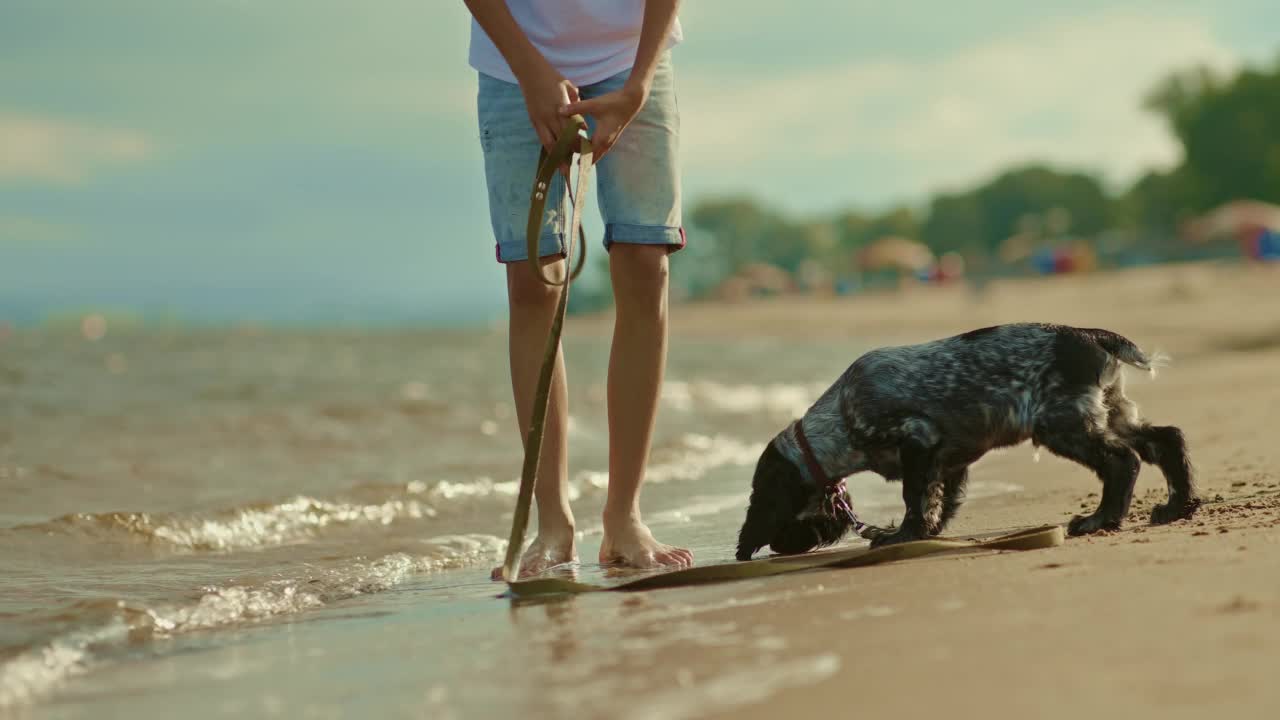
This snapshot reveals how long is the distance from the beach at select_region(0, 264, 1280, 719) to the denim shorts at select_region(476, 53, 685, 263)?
3.70 feet

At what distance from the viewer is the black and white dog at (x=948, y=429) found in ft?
12.9

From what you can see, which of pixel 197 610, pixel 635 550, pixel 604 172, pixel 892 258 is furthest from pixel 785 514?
pixel 892 258

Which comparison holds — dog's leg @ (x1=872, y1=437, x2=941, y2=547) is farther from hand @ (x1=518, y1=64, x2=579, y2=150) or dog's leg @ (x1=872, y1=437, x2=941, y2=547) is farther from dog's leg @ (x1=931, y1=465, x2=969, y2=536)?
hand @ (x1=518, y1=64, x2=579, y2=150)

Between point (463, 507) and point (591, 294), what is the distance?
14463 centimetres

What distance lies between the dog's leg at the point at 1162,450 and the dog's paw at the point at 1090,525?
0.41 ft

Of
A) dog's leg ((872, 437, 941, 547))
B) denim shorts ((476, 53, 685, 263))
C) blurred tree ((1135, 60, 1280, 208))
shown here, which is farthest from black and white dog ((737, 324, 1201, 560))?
blurred tree ((1135, 60, 1280, 208))

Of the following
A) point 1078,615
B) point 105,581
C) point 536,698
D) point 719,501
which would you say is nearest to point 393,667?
point 536,698

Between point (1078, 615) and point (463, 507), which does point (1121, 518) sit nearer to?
point (1078, 615)

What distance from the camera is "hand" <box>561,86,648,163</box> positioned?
3832 mm

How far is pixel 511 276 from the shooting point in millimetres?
4207

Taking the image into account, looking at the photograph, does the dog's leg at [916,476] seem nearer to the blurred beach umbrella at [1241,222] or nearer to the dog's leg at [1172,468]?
the dog's leg at [1172,468]

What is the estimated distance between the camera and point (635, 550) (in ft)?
13.5

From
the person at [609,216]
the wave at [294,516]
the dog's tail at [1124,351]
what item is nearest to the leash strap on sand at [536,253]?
the person at [609,216]

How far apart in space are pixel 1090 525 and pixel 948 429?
54 centimetres
